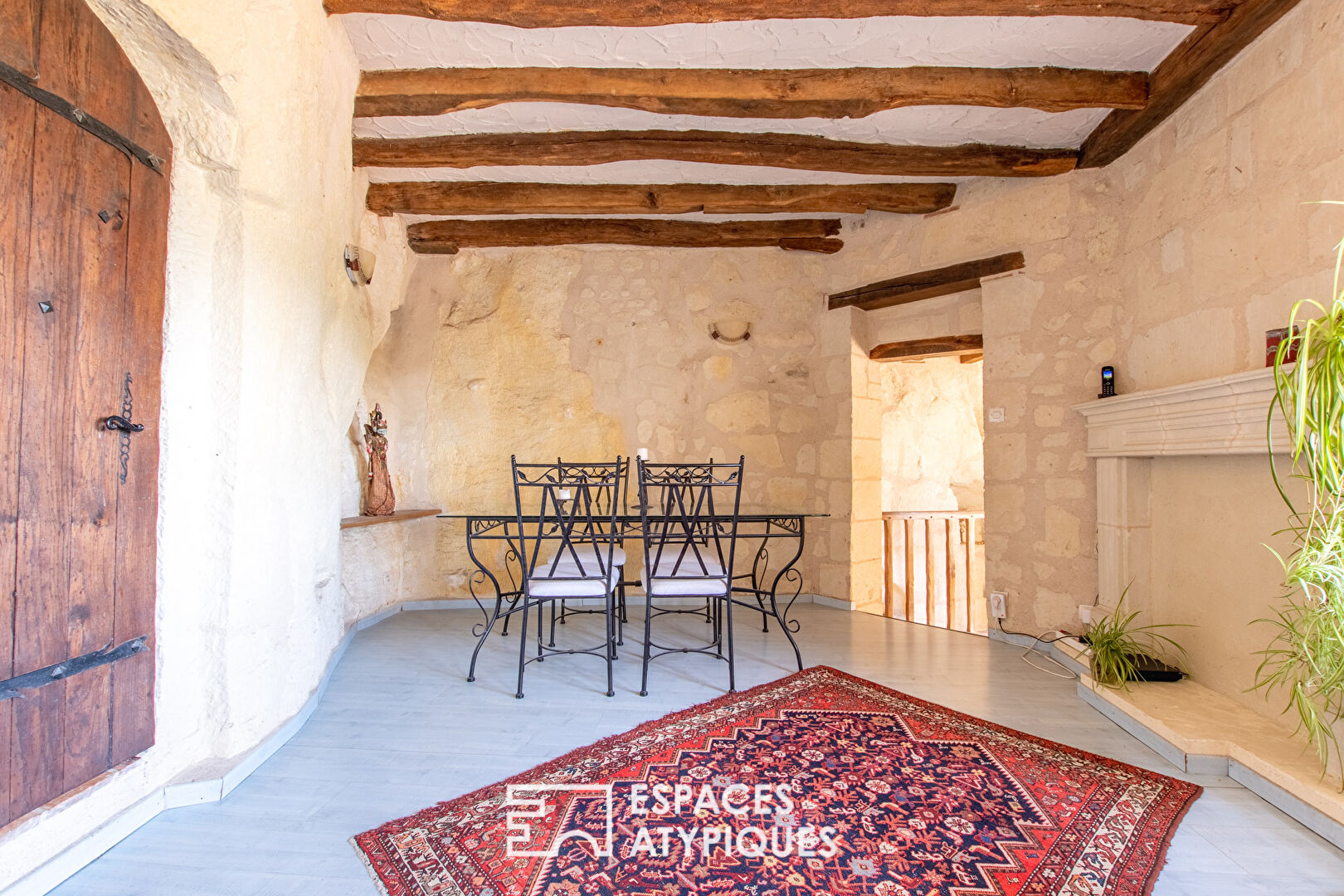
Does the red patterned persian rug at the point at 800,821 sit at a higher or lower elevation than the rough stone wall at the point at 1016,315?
lower

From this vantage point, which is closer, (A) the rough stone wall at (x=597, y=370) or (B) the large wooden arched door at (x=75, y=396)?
(B) the large wooden arched door at (x=75, y=396)

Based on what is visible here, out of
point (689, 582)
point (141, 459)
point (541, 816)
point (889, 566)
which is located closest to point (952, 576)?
point (889, 566)

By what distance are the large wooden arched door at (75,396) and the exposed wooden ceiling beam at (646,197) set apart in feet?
6.44

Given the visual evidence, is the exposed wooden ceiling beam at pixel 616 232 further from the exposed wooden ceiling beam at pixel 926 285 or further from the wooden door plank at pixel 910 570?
the wooden door plank at pixel 910 570

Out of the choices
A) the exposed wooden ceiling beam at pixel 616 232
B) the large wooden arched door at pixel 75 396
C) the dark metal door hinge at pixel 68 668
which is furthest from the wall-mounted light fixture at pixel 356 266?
the dark metal door hinge at pixel 68 668

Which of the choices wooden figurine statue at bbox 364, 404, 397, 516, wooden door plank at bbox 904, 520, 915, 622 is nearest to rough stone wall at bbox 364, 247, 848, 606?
wooden figurine statue at bbox 364, 404, 397, 516

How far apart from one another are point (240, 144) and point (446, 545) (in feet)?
9.18

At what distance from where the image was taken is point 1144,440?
2.48 m

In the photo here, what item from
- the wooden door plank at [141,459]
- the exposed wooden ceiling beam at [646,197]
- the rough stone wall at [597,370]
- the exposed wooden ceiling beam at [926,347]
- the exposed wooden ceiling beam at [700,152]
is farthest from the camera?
the rough stone wall at [597,370]

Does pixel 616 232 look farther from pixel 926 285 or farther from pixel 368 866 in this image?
pixel 368 866

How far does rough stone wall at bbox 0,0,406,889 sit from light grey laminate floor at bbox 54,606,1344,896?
7.2 inches

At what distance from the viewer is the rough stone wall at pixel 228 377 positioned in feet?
5.31

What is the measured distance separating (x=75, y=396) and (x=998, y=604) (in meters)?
3.74

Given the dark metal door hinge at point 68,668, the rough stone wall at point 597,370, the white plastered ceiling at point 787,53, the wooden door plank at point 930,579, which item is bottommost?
the wooden door plank at point 930,579
